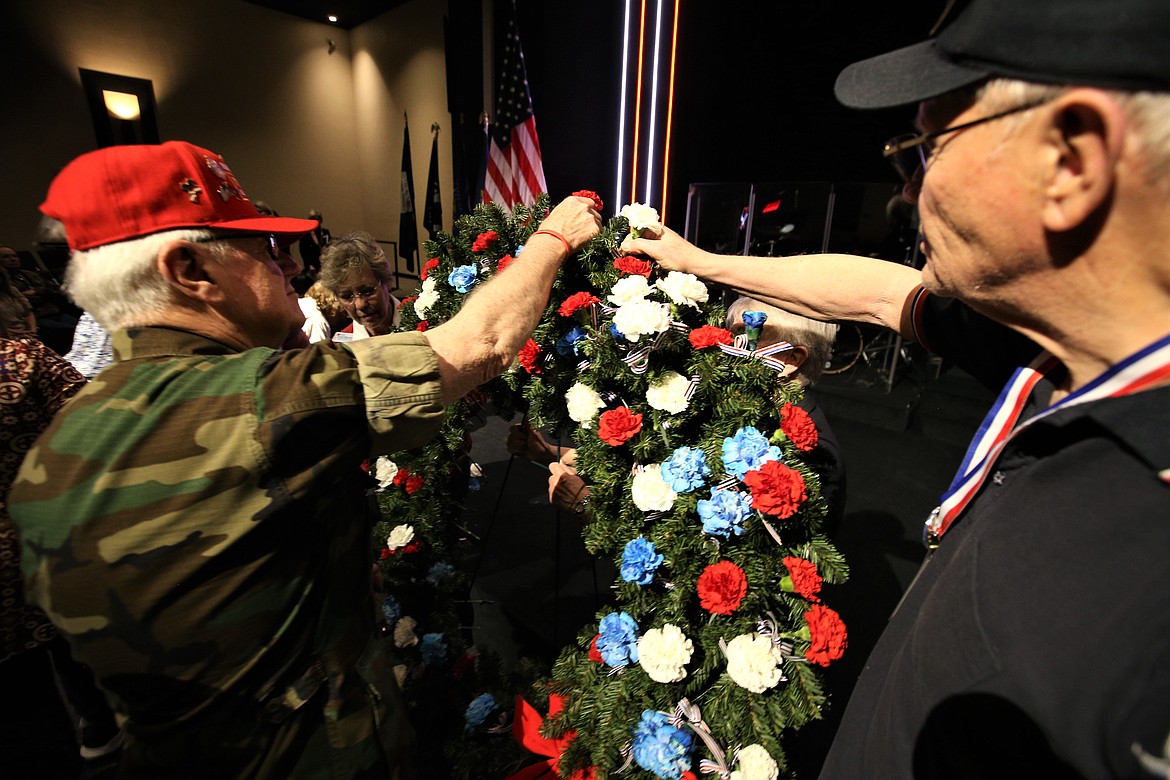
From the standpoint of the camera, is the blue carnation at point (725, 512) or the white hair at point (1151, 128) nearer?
the white hair at point (1151, 128)

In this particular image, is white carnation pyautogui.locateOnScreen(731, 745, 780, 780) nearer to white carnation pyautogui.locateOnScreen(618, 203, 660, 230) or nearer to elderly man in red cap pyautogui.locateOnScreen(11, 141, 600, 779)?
elderly man in red cap pyautogui.locateOnScreen(11, 141, 600, 779)

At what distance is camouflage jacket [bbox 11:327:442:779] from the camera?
83 centimetres

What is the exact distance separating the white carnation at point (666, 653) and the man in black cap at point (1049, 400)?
0.49 m

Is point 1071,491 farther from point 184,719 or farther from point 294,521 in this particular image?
point 184,719

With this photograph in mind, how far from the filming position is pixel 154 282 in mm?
996

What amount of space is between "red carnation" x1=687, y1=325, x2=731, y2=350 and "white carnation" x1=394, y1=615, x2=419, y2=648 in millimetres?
1630

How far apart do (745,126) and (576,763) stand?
659 cm

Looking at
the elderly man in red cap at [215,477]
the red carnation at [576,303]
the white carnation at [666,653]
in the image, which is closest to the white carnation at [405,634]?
the elderly man in red cap at [215,477]

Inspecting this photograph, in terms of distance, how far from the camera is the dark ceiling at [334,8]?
28.3ft

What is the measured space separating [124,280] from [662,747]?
1.59 metres

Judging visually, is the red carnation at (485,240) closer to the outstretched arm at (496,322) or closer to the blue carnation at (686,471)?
the outstretched arm at (496,322)

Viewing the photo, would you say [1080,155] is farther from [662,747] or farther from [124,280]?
[124,280]

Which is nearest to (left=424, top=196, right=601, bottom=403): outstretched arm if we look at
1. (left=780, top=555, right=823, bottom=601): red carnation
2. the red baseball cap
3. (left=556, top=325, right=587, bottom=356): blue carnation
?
(left=556, top=325, right=587, bottom=356): blue carnation

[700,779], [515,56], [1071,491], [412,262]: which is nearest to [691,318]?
[1071,491]
